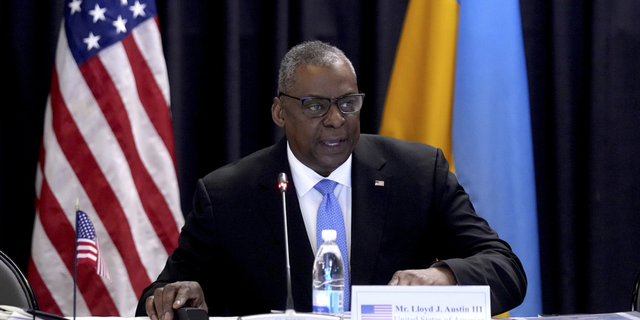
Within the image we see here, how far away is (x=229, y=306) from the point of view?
2.38 m

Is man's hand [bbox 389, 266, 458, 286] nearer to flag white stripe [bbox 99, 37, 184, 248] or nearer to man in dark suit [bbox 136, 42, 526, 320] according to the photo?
man in dark suit [bbox 136, 42, 526, 320]

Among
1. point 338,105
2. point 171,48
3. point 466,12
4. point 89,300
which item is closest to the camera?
point 338,105

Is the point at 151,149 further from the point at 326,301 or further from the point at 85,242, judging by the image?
the point at 326,301

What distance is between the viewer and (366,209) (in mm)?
2273

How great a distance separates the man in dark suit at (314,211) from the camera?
2.20 meters

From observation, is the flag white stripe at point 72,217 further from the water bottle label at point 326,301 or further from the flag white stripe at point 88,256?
the water bottle label at point 326,301

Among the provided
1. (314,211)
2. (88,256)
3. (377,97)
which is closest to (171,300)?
(88,256)

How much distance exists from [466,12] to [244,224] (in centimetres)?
169

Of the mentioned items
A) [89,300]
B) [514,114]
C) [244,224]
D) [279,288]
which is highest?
[514,114]

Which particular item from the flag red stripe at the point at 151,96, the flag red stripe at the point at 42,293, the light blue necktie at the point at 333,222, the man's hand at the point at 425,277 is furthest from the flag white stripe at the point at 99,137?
the man's hand at the point at 425,277

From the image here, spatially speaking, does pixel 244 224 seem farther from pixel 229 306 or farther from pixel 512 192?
pixel 512 192

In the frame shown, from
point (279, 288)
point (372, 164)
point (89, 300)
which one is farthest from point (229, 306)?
point (89, 300)

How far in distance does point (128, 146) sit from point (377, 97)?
138cm

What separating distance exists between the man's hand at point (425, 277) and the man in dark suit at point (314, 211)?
24 centimetres
